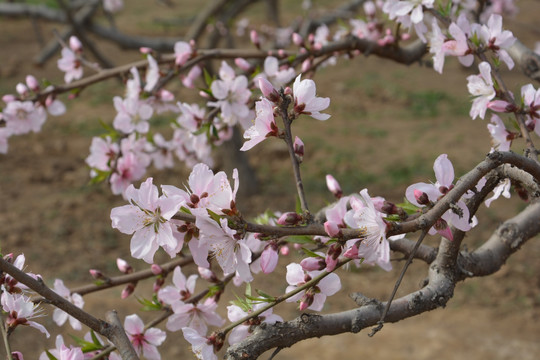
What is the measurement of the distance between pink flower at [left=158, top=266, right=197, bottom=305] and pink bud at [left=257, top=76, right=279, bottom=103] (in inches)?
23.9

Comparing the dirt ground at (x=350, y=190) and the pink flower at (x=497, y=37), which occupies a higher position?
the pink flower at (x=497, y=37)

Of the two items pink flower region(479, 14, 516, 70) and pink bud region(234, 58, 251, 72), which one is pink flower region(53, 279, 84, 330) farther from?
pink flower region(479, 14, 516, 70)

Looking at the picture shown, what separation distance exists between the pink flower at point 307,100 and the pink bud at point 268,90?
7 centimetres

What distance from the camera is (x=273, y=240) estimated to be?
1.12 m

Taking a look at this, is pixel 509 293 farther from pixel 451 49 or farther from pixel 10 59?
pixel 10 59

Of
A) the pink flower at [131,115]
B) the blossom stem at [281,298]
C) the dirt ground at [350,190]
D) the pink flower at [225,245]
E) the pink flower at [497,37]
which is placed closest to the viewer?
the pink flower at [225,245]

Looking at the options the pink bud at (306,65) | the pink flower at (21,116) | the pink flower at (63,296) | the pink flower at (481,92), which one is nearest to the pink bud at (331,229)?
the pink flower at (481,92)

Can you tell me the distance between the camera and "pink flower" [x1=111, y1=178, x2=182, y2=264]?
3.37 ft

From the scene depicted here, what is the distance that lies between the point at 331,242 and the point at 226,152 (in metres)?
4.69

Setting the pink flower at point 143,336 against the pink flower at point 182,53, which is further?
the pink flower at point 182,53

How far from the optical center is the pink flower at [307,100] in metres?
1.18

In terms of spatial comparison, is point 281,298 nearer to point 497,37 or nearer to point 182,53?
point 497,37

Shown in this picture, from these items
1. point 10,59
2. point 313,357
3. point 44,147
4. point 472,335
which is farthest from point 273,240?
point 10,59

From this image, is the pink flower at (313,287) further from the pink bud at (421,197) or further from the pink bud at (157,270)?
the pink bud at (157,270)
